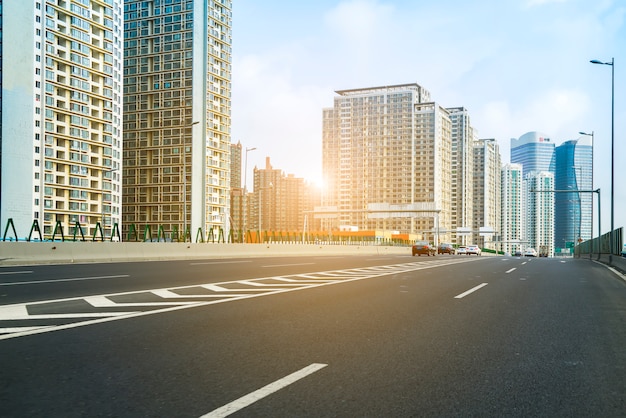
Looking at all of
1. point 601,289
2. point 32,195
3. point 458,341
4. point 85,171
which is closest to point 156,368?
point 458,341

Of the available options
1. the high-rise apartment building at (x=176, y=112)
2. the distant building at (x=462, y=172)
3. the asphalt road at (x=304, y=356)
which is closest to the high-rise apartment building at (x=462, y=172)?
the distant building at (x=462, y=172)

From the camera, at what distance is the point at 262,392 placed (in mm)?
3758

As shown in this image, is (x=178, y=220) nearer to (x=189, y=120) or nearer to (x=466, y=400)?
(x=189, y=120)

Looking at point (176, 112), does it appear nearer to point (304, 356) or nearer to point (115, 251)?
point (115, 251)

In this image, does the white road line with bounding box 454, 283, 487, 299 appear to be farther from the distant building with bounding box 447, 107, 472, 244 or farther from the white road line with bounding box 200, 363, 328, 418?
the distant building with bounding box 447, 107, 472, 244

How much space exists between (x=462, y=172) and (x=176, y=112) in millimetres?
112318

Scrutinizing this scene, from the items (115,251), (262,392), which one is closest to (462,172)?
(115,251)

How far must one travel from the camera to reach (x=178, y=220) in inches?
3962

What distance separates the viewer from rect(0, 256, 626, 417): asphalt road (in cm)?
354

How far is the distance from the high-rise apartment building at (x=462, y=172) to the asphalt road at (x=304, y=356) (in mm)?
177246

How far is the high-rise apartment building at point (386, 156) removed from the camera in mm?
163750

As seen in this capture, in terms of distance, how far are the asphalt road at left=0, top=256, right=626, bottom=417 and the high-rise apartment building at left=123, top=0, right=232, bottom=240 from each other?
9287 centimetres

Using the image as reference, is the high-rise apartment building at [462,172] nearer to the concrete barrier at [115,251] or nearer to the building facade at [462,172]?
the building facade at [462,172]

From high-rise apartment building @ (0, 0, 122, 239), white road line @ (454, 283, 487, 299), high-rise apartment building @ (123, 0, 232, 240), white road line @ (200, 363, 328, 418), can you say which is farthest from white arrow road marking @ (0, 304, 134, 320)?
high-rise apartment building @ (123, 0, 232, 240)
